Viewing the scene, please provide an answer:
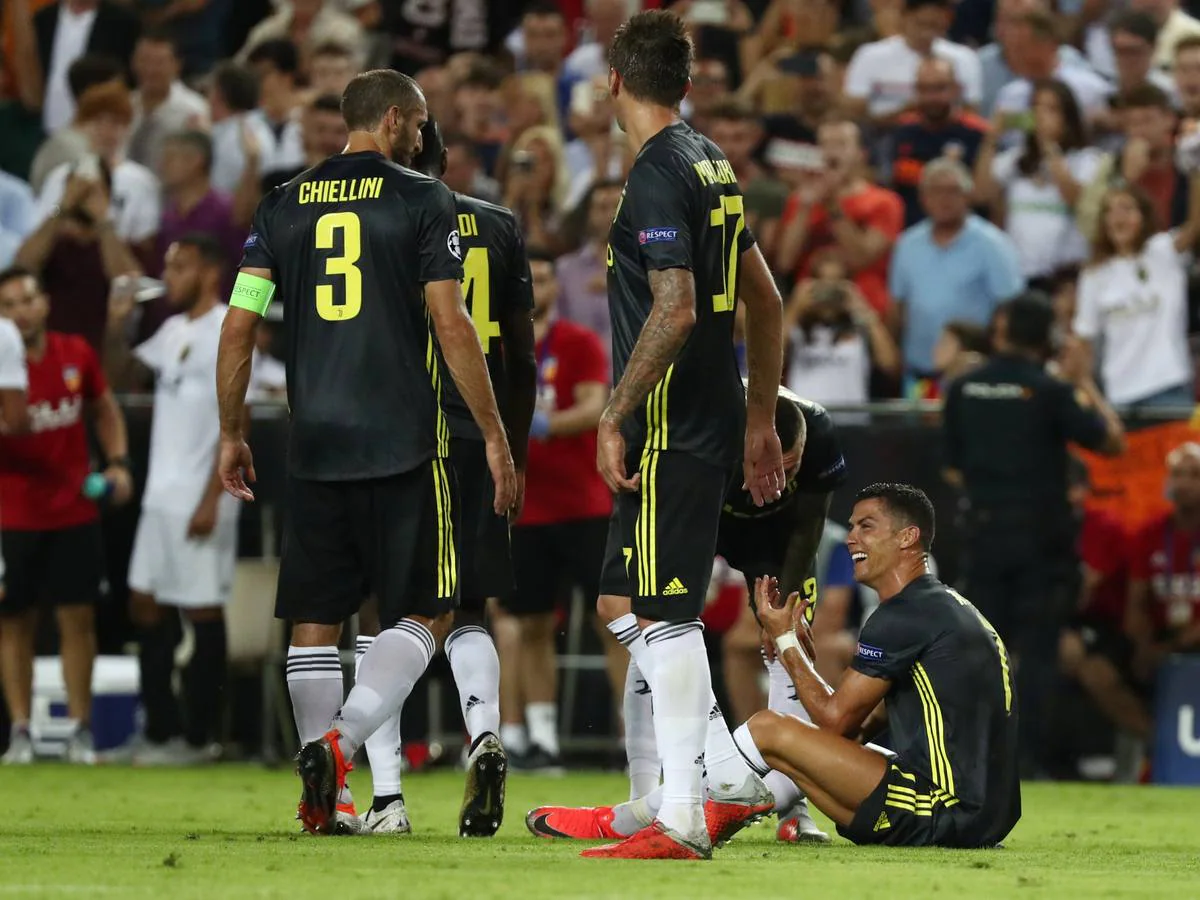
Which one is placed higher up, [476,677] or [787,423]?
[787,423]

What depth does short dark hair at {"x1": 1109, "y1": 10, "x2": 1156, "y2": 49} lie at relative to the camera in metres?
14.7

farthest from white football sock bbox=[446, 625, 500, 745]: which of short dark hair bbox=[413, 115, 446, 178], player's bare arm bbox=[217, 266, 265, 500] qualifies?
short dark hair bbox=[413, 115, 446, 178]

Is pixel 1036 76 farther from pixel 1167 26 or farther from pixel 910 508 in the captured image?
pixel 910 508

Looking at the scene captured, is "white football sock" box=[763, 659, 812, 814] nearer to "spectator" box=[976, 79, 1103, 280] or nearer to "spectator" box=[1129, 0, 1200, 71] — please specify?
"spectator" box=[976, 79, 1103, 280]

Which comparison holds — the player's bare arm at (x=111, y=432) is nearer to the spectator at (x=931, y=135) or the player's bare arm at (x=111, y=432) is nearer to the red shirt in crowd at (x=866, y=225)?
the red shirt in crowd at (x=866, y=225)

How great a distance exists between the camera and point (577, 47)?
17.7 metres

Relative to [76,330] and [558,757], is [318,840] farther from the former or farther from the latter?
[76,330]

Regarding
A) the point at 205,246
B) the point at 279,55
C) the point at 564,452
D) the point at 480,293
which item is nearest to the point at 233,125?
the point at 279,55

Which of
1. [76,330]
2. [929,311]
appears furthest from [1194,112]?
[76,330]

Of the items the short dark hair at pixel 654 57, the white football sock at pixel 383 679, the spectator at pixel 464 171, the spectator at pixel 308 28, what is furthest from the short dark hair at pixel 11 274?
the short dark hair at pixel 654 57

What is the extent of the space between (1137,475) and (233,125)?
21.8 feet

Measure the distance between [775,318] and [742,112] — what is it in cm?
745

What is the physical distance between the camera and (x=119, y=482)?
488 inches

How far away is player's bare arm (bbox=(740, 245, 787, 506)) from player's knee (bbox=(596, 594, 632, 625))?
55 cm
